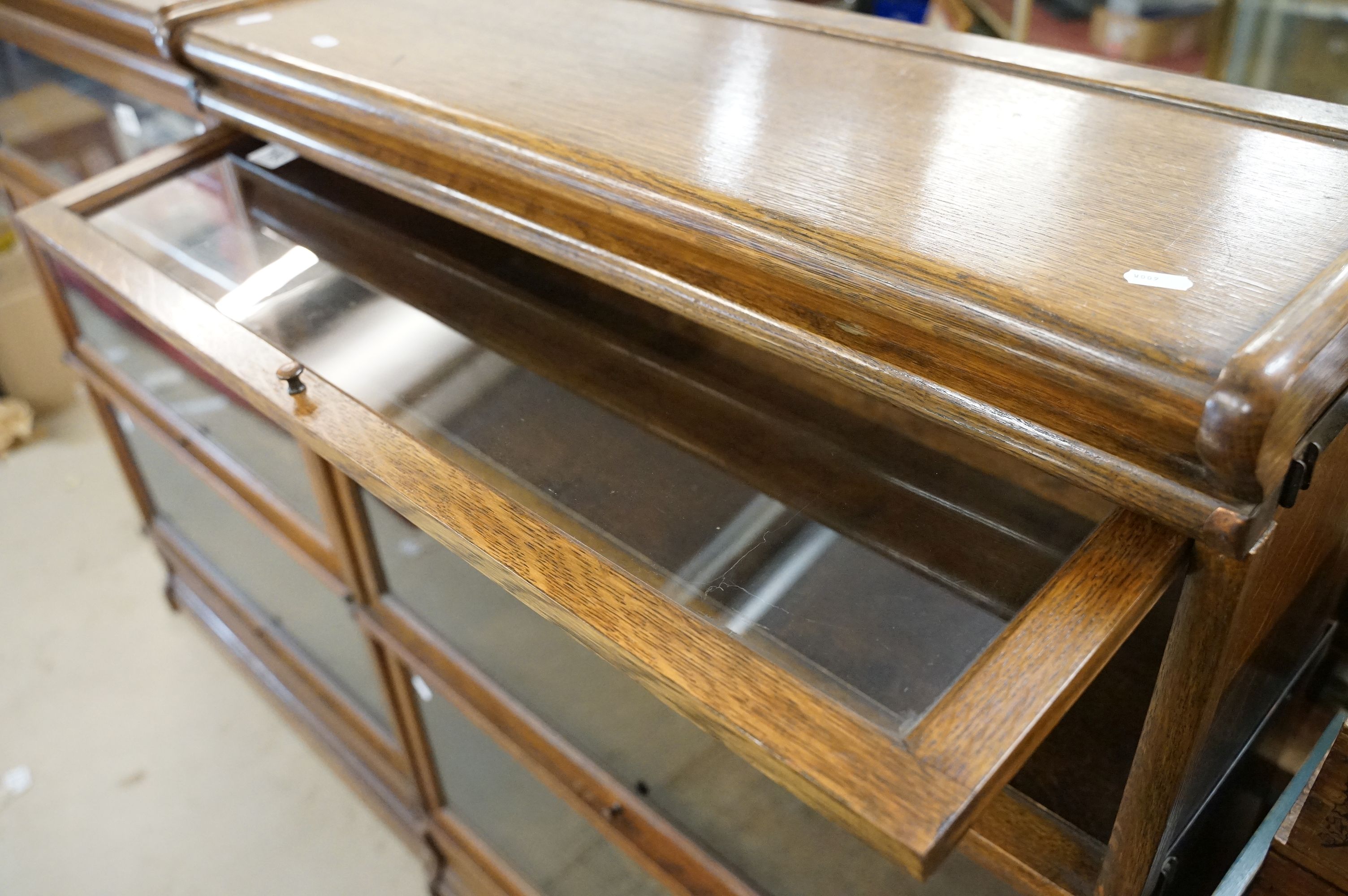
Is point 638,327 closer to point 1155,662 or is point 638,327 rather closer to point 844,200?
point 844,200

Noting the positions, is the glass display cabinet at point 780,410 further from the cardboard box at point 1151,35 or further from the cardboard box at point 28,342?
the cardboard box at point 28,342

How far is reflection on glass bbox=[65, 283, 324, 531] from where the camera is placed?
3.91ft

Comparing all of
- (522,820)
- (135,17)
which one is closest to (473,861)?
(522,820)

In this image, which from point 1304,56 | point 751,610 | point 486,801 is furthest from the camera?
point 1304,56

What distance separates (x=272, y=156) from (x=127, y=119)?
55cm

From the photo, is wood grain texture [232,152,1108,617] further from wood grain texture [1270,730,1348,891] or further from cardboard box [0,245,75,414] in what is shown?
cardboard box [0,245,75,414]

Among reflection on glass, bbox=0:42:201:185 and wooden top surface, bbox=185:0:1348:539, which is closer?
wooden top surface, bbox=185:0:1348:539

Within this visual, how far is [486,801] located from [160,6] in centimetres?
94

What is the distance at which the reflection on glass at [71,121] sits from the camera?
1.49m

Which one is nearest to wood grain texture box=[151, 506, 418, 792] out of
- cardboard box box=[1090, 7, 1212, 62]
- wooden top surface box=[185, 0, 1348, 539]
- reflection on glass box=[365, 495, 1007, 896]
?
reflection on glass box=[365, 495, 1007, 896]

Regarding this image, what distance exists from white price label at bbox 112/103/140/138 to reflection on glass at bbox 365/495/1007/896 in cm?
88

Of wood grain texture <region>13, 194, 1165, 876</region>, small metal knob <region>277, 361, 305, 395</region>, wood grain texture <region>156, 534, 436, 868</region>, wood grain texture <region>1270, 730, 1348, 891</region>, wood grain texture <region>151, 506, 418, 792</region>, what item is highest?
small metal knob <region>277, 361, 305, 395</region>

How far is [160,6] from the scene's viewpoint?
1.10 m

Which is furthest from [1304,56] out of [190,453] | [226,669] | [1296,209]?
[226,669]
